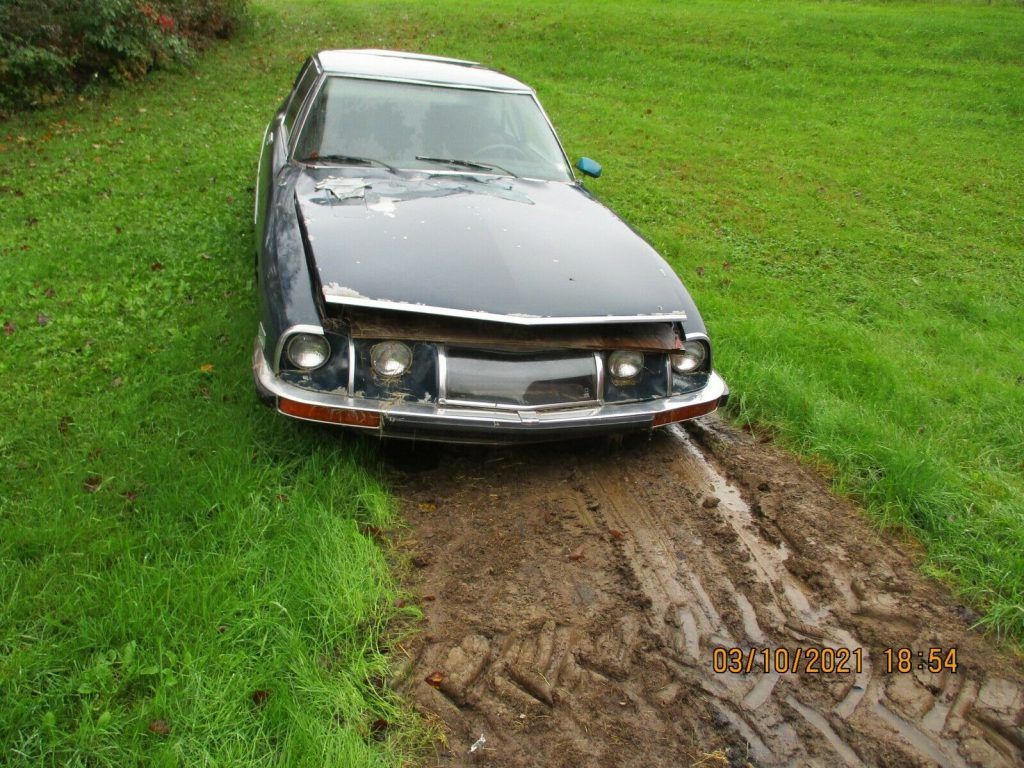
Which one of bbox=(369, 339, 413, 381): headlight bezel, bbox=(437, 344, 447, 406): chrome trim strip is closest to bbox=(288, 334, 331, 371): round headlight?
bbox=(369, 339, 413, 381): headlight bezel

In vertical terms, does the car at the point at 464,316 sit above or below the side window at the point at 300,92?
below

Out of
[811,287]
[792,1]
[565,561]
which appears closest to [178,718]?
[565,561]

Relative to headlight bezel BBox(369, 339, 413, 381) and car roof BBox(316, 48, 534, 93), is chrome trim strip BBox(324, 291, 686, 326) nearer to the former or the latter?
headlight bezel BBox(369, 339, 413, 381)

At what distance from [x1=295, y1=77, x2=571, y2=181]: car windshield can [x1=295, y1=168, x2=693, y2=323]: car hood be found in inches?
8.7

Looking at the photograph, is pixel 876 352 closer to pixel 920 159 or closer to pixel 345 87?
pixel 345 87

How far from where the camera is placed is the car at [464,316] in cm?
298

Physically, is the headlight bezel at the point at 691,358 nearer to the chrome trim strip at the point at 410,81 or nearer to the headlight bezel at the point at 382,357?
the headlight bezel at the point at 382,357

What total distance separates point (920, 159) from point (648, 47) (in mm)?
6008

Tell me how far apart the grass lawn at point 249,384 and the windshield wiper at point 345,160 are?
1030 millimetres

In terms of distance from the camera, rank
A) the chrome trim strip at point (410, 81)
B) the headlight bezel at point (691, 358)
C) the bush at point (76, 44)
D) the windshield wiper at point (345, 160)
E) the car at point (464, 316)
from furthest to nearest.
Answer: the bush at point (76, 44), the chrome trim strip at point (410, 81), the windshield wiper at point (345, 160), the headlight bezel at point (691, 358), the car at point (464, 316)

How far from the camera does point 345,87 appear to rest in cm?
453

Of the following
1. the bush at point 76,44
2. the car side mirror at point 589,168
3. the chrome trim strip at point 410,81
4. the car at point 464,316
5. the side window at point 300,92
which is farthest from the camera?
the bush at point 76,44

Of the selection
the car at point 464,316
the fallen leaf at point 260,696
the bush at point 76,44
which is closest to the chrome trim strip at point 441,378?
the car at point 464,316

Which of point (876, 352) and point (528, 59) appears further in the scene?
point (528, 59)
